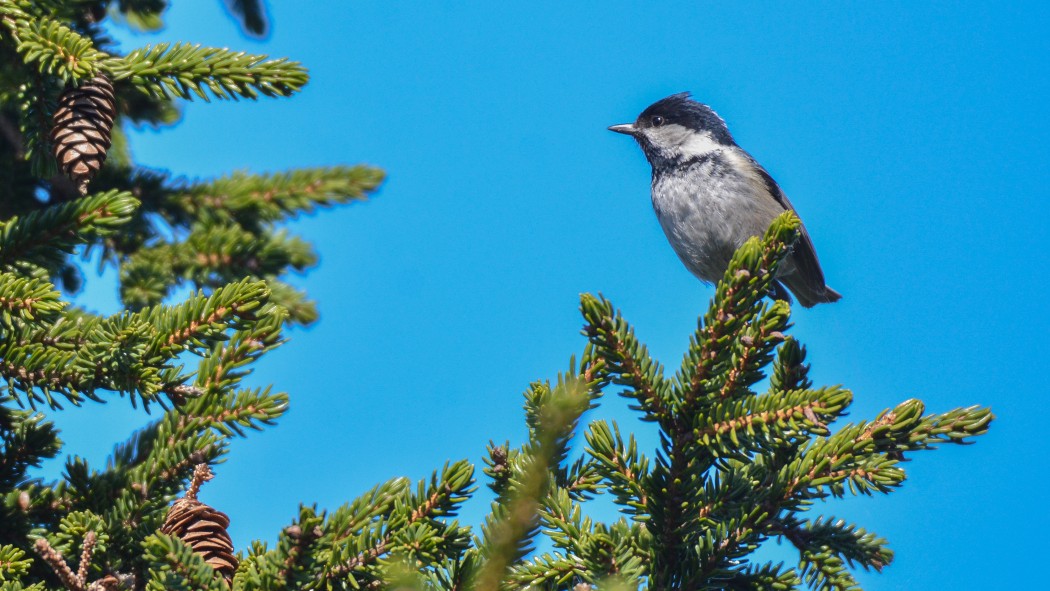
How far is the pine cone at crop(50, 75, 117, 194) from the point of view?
3.05m

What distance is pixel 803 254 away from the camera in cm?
592

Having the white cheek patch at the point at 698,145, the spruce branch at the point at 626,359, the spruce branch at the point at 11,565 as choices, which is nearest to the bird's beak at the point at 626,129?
the white cheek patch at the point at 698,145

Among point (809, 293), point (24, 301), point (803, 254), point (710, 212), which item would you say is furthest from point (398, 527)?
point (809, 293)

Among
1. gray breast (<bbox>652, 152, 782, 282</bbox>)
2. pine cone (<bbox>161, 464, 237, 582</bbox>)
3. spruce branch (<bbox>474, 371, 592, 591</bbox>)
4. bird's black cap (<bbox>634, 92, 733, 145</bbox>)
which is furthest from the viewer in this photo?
bird's black cap (<bbox>634, 92, 733, 145</bbox>)

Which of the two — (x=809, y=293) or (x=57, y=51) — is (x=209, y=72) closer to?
(x=57, y=51)

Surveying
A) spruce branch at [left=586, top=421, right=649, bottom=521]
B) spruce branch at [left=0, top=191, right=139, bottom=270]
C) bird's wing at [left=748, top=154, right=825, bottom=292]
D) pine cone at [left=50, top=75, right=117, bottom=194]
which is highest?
bird's wing at [left=748, top=154, right=825, bottom=292]

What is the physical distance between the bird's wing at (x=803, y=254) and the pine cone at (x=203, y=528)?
166 inches

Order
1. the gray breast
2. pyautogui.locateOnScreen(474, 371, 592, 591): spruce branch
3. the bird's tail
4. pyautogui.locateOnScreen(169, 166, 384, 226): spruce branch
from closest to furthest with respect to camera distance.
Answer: pyautogui.locateOnScreen(474, 371, 592, 591): spruce branch, pyautogui.locateOnScreen(169, 166, 384, 226): spruce branch, the gray breast, the bird's tail

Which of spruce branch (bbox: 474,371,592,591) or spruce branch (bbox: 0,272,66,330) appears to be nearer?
spruce branch (bbox: 474,371,592,591)

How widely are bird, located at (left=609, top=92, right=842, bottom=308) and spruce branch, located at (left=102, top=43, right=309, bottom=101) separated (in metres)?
3.21

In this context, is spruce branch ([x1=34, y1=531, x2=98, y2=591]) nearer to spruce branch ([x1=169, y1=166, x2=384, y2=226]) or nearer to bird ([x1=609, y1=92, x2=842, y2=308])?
spruce branch ([x1=169, y1=166, x2=384, y2=226])

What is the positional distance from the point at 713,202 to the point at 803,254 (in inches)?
28.1

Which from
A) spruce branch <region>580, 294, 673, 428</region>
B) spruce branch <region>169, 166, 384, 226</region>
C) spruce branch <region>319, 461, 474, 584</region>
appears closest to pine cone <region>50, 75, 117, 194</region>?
spruce branch <region>169, 166, 384, 226</region>

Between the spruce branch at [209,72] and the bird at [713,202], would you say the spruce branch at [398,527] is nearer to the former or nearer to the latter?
the spruce branch at [209,72]
